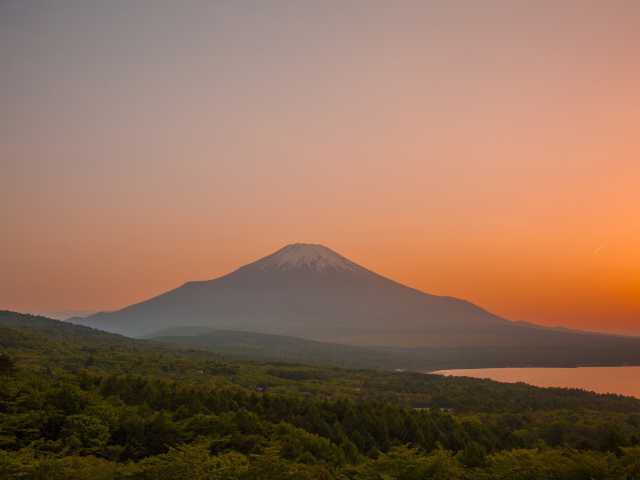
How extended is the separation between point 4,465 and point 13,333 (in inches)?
3357

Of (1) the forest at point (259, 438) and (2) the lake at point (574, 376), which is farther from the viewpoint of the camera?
(2) the lake at point (574, 376)

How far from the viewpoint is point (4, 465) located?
60.7 ft

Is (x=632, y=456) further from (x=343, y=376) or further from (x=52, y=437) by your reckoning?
(x=343, y=376)

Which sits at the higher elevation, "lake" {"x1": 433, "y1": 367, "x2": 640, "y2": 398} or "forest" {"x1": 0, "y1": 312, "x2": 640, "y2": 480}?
"forest" {"x1": 0, "y1": 312, "x2": 640, "y2": 480}

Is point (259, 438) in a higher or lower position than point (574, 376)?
higher

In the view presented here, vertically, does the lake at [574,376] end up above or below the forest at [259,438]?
below

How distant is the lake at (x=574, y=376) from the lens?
359ft

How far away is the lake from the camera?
109294mm

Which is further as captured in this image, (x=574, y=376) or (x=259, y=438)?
(x=574, y=376)

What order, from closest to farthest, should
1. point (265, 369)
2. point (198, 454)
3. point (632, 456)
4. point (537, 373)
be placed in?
point (198, 454)
point (632, 456)
point (265, 369)
point (537, 373)

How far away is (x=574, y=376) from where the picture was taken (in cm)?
13162

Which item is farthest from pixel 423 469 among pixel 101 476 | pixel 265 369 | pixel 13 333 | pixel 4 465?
pixel 13 333

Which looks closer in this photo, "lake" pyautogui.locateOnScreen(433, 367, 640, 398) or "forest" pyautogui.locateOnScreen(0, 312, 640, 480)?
"forest" pyautogui.locateOnScreen(0, 312, 640, 480)

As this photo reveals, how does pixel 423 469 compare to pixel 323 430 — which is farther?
pixel 323 430
